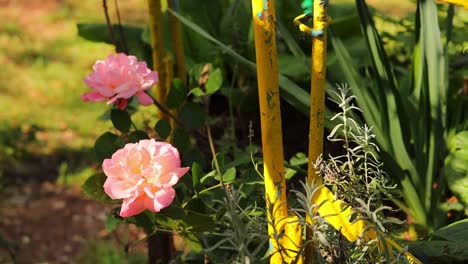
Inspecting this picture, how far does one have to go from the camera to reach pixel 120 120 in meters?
1.60

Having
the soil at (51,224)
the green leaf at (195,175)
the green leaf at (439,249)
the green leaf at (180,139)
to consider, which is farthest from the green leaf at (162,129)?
the soil at (51,224)

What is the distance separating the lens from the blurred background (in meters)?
2.67

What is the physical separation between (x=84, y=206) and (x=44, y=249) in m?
0.31

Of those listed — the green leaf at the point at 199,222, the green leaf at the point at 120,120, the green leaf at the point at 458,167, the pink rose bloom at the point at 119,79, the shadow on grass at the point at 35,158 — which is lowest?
the shadow on grass at the point at 35,158

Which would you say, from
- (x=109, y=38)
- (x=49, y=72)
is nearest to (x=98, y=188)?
(x=109, y=38)

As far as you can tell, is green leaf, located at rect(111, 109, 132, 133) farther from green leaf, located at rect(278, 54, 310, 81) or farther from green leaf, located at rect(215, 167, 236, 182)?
green leaf, located at rect(278, 54, 310, 81)

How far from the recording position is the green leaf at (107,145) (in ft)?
4.99

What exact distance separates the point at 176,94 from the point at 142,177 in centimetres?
40

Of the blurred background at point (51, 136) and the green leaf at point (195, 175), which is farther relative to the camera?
the blurred background at point (51, 136)

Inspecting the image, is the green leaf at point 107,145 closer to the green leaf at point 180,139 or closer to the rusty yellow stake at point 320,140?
the green leaf at point 180,139

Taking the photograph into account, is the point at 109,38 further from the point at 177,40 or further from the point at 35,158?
the point at 35,158

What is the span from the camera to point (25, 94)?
359 cm

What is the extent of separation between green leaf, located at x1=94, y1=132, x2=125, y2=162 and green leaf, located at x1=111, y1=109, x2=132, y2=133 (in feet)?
0.22

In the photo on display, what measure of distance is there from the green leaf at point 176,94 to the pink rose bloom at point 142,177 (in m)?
0.35
